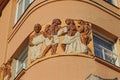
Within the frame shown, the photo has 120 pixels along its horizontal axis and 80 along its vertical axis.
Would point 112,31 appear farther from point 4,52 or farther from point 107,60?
point 4,52

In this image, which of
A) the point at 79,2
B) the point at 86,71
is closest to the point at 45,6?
the point at 79,2

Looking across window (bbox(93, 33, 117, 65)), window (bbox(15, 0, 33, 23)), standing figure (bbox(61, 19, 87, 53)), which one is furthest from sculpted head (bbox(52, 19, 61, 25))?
window (bbox(15, 0, 33, 23))

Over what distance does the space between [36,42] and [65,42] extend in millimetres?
882

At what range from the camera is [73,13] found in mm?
10586

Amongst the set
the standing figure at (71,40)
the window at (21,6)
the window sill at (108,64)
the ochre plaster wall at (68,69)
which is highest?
the window at (21,6)

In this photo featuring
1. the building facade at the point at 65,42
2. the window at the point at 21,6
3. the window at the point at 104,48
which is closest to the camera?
the building facade at the point at 65,42

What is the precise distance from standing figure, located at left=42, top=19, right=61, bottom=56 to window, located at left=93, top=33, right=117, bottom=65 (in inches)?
42.5

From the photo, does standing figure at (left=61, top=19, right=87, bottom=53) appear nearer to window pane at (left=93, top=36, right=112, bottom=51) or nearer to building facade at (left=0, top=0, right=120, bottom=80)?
building facade at (left=0, top=0, right=120, bottom=80)

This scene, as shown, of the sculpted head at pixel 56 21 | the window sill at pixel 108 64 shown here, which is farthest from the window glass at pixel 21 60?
the window sill at pixel 108 64

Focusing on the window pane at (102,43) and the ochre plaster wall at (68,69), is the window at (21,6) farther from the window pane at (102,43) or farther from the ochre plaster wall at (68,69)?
the ochre plaster wall at (68,69)

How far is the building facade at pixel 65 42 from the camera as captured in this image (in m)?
9.51

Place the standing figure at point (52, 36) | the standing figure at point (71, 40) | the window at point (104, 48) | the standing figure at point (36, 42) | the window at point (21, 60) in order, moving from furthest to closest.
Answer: the window at point (21, 60) < the window at point (104, 48) < the standing figure at point (36, 42) < the standing figure at point (52, 36) < the standing figure at point (71, 40)

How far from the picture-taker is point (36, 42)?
1048cm

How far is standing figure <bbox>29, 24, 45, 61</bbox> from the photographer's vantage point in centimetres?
1018
